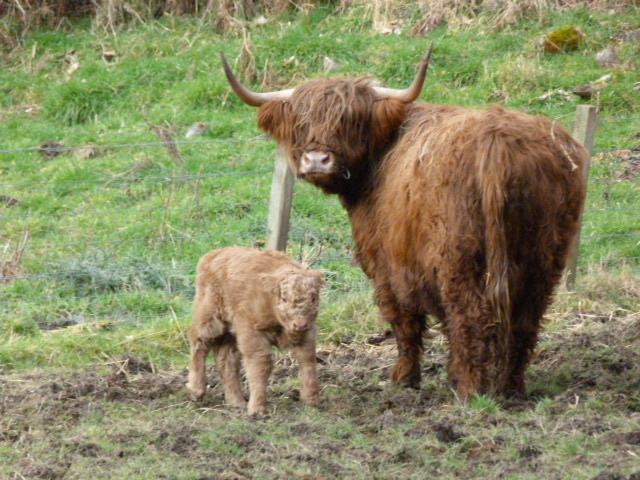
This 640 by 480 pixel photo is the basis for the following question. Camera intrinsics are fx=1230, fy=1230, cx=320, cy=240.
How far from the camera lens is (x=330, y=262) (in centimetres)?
963

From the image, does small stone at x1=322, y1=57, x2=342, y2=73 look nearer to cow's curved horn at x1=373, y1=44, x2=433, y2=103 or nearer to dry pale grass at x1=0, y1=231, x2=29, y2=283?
dry pale grass at x1=0, y1=231, x2=29, y2=283

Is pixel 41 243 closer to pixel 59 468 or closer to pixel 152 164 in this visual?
pixel 152 164

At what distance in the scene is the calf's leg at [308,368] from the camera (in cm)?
608

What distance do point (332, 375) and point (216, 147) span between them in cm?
549

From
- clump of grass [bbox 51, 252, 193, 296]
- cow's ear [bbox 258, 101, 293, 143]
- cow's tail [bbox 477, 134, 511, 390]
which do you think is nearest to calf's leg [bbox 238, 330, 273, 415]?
cow's tail [bbox 477, 134, 511, 390]

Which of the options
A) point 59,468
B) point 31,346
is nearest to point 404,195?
point 59,468

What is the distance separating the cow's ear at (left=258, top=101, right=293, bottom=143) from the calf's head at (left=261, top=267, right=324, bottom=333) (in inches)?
51.5

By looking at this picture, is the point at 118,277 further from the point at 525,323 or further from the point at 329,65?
the point at 329,65

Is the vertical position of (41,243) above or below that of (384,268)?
below

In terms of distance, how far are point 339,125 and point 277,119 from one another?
53cm

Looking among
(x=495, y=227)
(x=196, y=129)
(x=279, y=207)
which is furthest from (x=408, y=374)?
(x=196, y=129)

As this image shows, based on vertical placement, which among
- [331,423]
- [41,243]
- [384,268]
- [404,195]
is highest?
[404,195]

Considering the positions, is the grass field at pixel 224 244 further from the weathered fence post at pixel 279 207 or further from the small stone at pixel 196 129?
the weathered fence post at pixel 279 207

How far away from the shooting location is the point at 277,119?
7113mm
